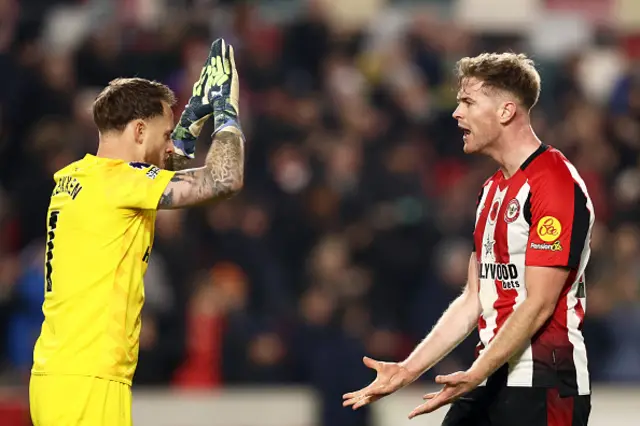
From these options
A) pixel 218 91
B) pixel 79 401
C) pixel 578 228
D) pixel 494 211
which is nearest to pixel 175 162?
pixel 218 91

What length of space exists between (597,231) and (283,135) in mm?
3079

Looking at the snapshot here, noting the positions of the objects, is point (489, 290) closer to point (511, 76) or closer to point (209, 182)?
point (511, 76)

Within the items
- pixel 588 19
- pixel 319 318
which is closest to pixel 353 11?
pixel 588 19

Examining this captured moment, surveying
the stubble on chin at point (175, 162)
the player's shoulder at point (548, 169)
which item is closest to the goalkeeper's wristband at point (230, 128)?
the stubble on chin at point (175, 162)

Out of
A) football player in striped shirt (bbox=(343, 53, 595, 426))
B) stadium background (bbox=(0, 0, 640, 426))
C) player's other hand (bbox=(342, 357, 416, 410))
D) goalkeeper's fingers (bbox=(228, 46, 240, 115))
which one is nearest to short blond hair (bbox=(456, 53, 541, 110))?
football player in striped shirt (bbox=(343, 53, 595, 426))

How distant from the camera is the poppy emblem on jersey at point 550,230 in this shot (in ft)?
17.2

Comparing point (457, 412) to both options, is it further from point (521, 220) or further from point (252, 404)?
point (252, 404)

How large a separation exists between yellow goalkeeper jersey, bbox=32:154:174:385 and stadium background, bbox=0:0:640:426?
4.91 meters

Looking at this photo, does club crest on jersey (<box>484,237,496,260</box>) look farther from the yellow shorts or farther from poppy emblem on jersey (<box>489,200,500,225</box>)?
the yellow shorts

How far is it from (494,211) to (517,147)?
295 millimetres

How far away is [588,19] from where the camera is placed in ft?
53.1

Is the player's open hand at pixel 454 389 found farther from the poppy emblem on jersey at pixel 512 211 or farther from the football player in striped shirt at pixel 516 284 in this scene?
the poppy emblem on jersey at pixel 512 211

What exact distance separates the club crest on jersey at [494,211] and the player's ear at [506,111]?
1.16ft

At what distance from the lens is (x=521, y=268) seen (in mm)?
5406
